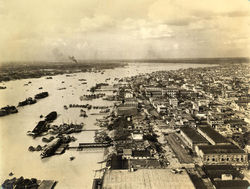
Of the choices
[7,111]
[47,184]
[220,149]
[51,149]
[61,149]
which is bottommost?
[47,184]

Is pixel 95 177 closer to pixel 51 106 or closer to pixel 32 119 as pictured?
pixel 32 119

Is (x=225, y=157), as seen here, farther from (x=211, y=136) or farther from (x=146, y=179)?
(x=146, y=179)

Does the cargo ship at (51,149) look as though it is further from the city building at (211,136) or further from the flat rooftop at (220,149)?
the city building at (211,136)

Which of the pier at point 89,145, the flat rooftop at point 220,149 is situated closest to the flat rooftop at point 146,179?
the flat rooftop at point 220,149


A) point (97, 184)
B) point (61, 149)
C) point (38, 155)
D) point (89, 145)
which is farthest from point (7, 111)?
point (97, 184)

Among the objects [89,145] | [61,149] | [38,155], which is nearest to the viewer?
[38,155]

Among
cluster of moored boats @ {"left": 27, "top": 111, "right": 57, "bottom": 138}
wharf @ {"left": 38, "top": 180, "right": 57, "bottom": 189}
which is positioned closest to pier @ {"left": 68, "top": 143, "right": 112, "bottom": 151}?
wharf @ {"left": 38, "top": 180, "right": 57, "bottom": 189}

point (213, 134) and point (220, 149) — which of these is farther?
point (213, 134)

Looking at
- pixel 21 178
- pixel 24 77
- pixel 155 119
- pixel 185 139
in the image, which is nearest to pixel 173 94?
pixel 155 119
